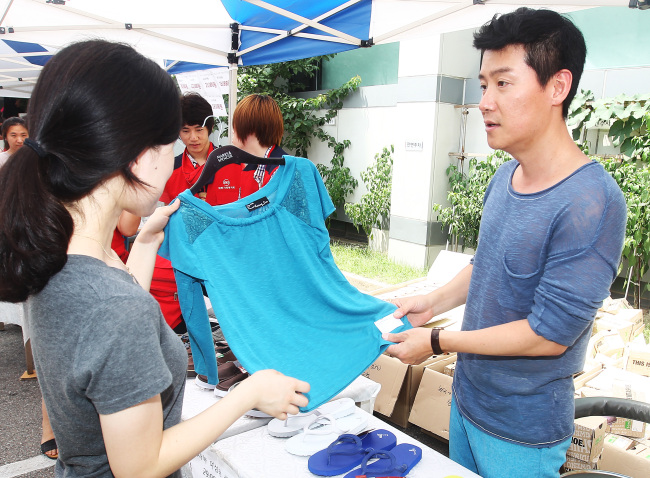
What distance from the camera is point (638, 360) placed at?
3.21 metres

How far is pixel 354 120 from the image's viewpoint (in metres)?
7.79

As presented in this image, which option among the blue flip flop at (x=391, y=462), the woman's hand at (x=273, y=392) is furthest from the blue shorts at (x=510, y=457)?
the woman's hand at (x=273, y=392)

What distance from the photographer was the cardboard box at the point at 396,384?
3.15 meters

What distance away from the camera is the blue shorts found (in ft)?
4.62

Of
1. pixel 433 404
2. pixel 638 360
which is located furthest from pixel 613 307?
pixel 433 404

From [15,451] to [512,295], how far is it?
3082 millimetres

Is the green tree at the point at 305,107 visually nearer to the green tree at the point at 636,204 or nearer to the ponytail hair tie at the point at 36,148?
the green tree at the point at 636,204

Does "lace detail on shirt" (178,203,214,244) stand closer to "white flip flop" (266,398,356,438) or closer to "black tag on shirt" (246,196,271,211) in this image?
"black tag on shirt" (246,196,271,211)

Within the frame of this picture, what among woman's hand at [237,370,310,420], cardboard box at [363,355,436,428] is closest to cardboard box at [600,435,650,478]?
cardboard box at [363,355,436,428]

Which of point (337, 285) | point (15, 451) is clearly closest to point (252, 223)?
point (337, 285)

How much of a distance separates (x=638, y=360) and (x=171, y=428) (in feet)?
10.9

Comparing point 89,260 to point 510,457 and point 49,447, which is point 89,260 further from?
point 49,447

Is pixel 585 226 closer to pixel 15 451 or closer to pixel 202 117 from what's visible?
pixel 202 117

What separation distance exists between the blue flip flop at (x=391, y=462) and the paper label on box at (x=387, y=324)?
384mm
